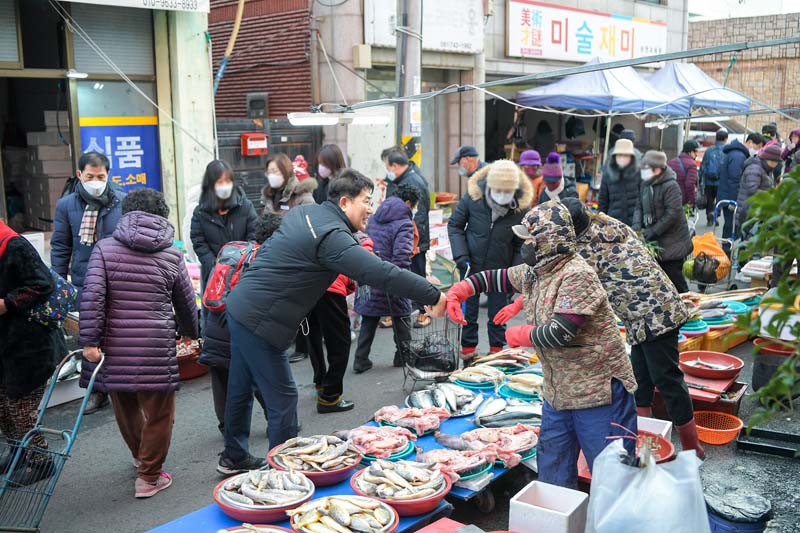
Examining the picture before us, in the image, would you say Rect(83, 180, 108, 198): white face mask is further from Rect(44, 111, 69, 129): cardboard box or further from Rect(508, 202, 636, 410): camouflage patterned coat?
Rect(508, 202, 636, 410): camouflage patterned coat

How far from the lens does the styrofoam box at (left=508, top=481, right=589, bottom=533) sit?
12.0ft

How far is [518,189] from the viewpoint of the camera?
7.85 metres

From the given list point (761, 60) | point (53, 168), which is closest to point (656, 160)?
point (53, 168)

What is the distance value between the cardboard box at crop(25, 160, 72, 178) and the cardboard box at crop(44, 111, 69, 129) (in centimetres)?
51

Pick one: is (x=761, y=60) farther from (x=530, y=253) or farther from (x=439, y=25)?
(x=530, y=253)

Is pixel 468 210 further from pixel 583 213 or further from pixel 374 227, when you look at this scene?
pixel 583 213

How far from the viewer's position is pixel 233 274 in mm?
5797

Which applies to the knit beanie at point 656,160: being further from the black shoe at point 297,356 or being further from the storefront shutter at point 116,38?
the storefront shutter at point 116,38

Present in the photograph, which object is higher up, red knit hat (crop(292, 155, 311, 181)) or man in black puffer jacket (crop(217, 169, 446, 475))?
red knit hat (crop(292, 155, 311, 181))

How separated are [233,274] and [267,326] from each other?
1.12 meters

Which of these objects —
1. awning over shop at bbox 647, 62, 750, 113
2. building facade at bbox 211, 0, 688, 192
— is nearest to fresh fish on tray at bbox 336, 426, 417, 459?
building facade at bbox 211, 0, 688, 192

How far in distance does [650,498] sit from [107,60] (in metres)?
8.73

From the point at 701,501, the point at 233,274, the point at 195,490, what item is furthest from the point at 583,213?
the point at 195,490

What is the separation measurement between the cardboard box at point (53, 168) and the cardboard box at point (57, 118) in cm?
51
